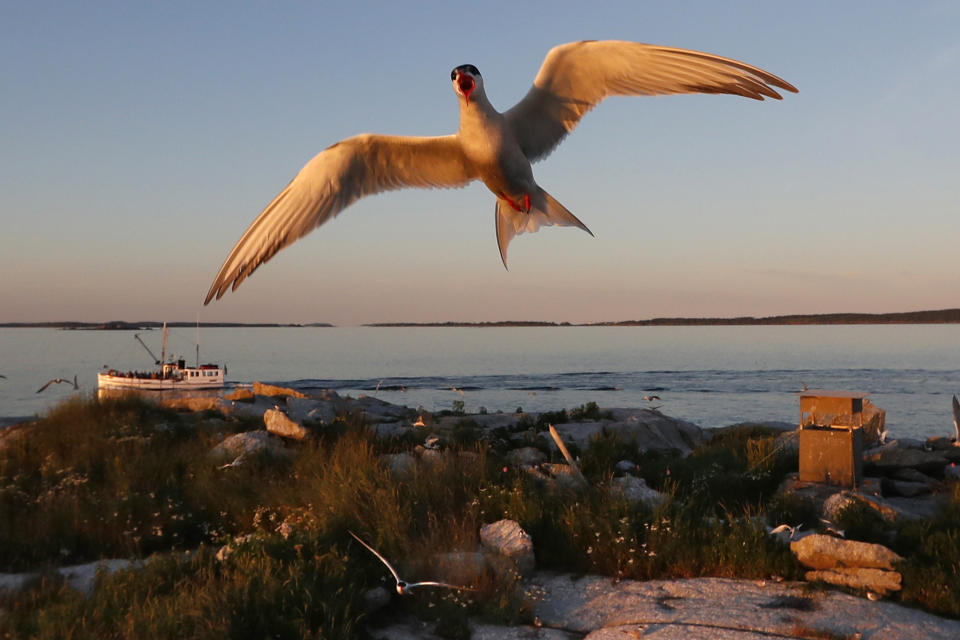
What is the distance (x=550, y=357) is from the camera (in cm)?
7838

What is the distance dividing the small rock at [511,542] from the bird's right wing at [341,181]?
10.7ft

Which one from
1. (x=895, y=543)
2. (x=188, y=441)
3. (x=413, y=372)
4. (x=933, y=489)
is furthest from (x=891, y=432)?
(x=413, y=372)

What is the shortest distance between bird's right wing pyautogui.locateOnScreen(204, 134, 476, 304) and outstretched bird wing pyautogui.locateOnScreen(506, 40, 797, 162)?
0.73m

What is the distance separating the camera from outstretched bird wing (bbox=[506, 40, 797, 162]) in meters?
4.52

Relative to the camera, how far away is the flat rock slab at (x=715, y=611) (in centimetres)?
489

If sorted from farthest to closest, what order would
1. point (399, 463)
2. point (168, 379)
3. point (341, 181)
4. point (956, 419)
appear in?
1. point (168, 379)
2. point (956, 419)
3. point (399, 463)
4. point (341, 181)

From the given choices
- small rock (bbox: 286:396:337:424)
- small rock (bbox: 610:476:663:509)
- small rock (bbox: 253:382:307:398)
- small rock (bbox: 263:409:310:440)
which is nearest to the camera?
small rock (bbox: 610:476:663:509)

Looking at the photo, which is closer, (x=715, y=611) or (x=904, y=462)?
(x=715, y=611)

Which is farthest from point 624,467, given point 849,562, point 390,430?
point 390,430

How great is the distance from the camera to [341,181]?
6340 millimetres

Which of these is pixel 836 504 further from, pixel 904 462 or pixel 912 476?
pixel 904 462

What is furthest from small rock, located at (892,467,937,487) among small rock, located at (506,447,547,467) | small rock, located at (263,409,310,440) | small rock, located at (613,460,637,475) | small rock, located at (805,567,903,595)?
small rock, located at (263,409,310,440)

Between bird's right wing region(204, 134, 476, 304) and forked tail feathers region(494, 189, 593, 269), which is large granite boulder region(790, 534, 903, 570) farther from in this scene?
bird's right wing region(204, 134, 476, 304)

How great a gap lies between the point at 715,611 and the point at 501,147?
151 inches
